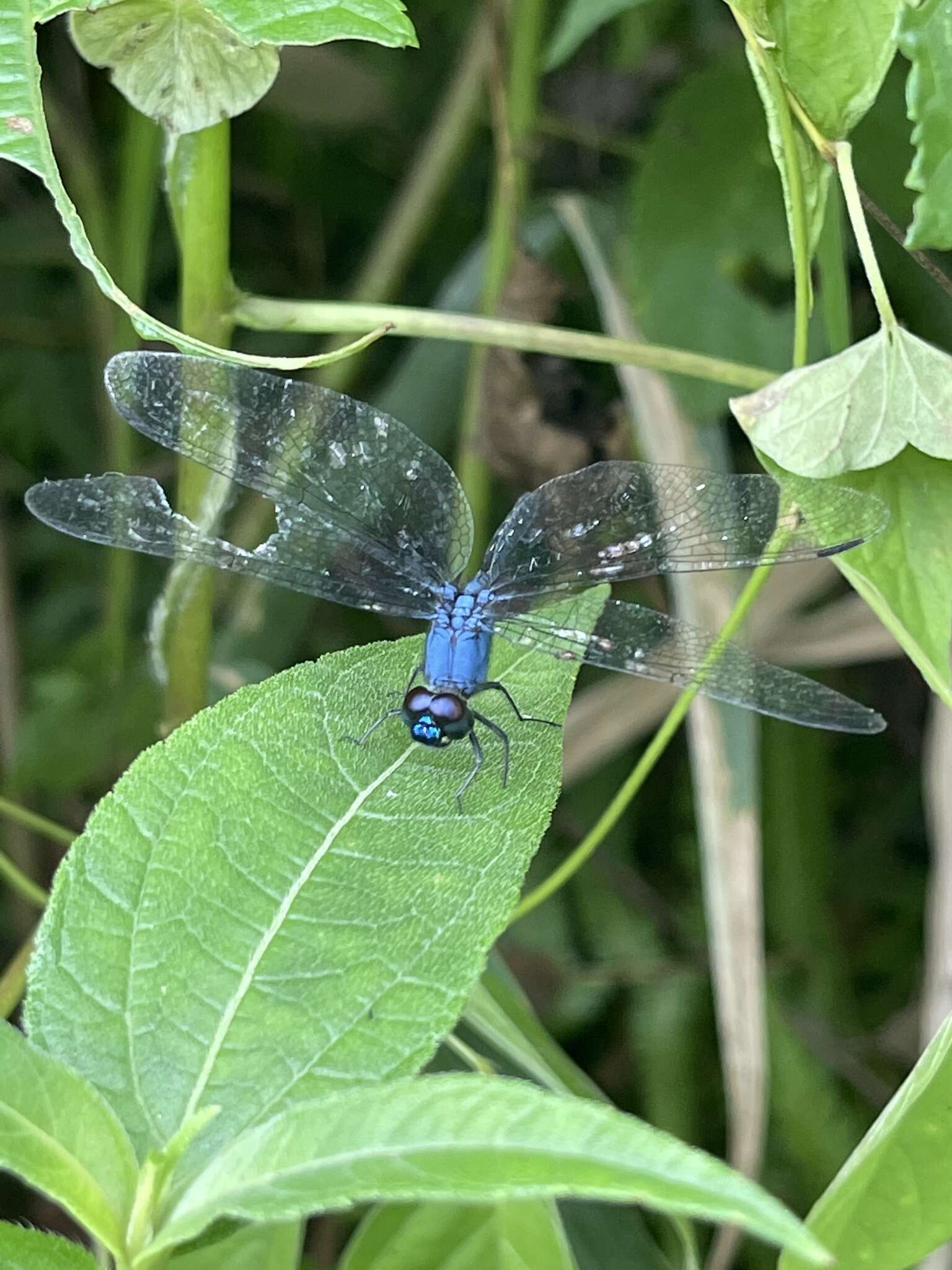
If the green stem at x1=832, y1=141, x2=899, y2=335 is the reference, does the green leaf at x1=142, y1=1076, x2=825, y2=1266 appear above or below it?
below

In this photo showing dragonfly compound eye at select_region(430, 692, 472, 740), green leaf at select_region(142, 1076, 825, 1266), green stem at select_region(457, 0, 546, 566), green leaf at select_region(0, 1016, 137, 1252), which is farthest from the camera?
green stem at select_region(457, 0, 546, 566)

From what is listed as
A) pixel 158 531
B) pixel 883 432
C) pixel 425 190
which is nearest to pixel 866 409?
pixel 883 432

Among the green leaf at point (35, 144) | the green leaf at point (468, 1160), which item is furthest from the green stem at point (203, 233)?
the green leaf at point (468, 1160)

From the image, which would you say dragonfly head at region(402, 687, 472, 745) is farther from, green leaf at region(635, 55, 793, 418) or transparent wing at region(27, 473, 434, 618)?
green leaf at region(635, 55, 793, 418)

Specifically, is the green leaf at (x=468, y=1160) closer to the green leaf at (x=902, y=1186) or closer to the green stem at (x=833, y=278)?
the green leaf at (x=902, y=1186)

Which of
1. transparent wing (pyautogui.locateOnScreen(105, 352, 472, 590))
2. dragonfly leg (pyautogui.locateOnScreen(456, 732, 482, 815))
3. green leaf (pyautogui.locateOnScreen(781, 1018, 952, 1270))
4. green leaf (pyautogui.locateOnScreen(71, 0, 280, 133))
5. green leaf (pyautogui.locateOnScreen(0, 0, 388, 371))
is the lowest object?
green leaf (pyautogui.locateOnScreen(781, 1018, 952, 1270))

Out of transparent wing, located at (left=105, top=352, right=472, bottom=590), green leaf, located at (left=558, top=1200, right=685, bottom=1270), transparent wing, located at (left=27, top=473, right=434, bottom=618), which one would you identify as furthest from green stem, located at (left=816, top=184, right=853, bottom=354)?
green leaf, located at (left=558, top=1200, right=685, bottom=1270)

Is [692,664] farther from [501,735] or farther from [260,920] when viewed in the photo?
[260,920]
